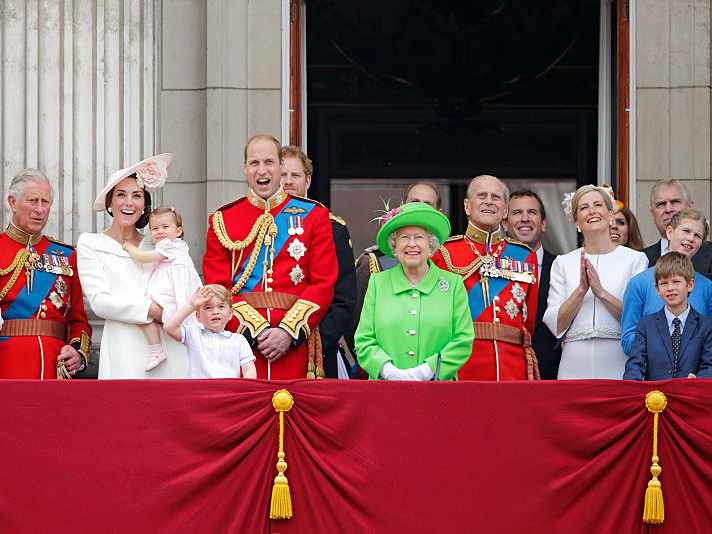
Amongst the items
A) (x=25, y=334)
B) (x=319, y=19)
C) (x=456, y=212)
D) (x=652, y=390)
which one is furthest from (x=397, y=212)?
(x=456, y=212)

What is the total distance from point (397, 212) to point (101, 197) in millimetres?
1500

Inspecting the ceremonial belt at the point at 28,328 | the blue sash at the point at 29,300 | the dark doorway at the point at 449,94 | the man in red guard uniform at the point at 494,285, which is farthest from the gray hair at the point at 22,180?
the dark doorway at the point at 449,94

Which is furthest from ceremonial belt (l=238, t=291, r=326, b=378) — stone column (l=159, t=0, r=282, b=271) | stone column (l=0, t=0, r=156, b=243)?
stone column (l=0, t=0, r=156, b=243)

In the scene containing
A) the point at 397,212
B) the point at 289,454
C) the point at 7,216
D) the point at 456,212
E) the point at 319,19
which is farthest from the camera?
the point at 456,212

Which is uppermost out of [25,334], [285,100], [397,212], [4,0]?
[4,0]

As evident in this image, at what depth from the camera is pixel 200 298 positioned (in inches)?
229

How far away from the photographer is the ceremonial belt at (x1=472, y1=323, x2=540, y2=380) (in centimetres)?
653

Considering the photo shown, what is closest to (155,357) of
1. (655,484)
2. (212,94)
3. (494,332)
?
(494,332)

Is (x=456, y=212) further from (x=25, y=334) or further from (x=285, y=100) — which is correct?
(x=25, y=334)

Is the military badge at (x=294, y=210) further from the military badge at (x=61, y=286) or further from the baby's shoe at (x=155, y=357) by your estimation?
the military badge at (x=61, y=286)

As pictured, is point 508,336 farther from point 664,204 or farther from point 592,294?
point 664,204

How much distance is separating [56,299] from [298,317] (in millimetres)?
1418

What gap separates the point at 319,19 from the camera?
1255 cm

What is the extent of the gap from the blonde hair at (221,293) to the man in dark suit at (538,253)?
177 cm
